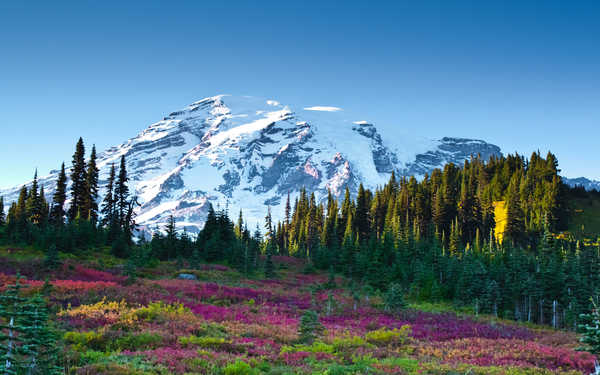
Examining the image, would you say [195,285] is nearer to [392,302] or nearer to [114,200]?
[392,302]

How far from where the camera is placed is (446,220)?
82.1 m

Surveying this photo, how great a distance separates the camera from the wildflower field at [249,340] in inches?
518

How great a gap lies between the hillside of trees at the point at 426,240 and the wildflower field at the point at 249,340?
335 inches

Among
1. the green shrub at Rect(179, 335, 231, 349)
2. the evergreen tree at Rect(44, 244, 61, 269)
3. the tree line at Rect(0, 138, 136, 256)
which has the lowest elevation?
the green shrub at Rect(179, 335, 231, 349)

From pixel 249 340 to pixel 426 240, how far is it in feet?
194

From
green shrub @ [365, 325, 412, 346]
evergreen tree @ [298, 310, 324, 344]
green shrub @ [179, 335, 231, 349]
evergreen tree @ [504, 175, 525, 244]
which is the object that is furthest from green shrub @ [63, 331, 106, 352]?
evergreen tree @ [504, 175, 525, 244]

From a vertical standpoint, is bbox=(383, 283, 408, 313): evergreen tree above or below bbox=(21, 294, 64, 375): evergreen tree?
below

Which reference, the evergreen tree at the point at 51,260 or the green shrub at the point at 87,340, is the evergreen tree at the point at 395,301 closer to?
the green shrub at the point at 87,340

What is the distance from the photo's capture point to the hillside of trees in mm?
41781

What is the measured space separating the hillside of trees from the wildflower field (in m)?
8.50

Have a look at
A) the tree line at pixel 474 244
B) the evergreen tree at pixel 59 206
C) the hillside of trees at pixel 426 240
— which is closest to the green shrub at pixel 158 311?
the hillside of trees at pixel 426 240

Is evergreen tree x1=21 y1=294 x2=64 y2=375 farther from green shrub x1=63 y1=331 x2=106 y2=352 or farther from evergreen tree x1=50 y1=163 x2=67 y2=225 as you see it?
evergreen tree x1=50 y1=163 x2=67 y2=225

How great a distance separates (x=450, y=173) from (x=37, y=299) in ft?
344

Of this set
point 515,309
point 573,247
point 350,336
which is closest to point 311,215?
point 573,247
